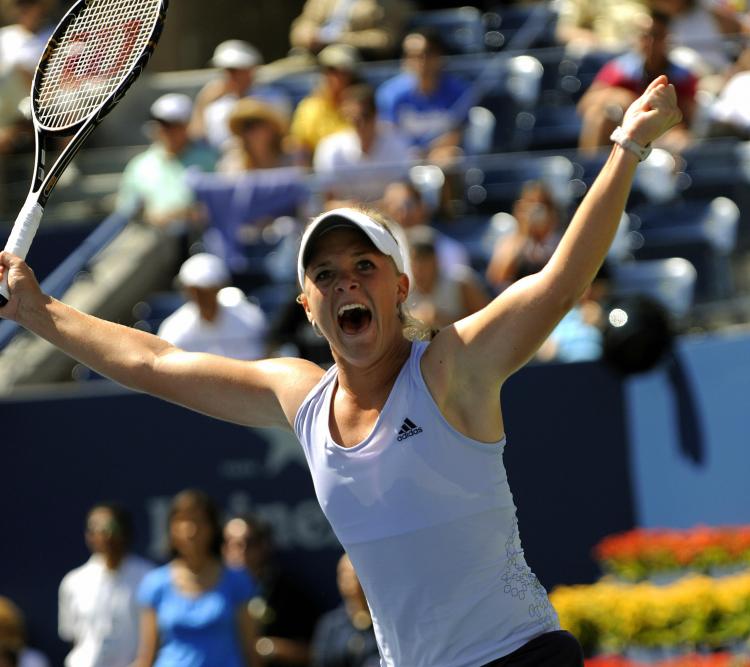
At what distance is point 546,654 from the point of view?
3.27 meters

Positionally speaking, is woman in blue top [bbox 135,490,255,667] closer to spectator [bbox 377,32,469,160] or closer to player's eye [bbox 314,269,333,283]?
spectator [bbox 377,32,469,160]

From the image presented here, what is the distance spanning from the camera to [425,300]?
25.6ft

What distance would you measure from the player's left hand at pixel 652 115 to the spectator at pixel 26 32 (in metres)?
8.46

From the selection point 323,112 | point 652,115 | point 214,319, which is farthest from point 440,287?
point 652,115

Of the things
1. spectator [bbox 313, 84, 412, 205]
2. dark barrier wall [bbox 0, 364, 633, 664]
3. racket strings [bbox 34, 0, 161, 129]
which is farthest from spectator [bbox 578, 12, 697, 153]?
racket strings [bbox 34, 0, 161, 129]

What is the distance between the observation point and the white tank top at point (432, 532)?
321 cm

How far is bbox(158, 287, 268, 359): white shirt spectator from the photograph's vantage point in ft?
26.5

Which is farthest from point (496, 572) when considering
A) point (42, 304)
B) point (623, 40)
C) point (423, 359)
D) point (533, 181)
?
point (623, 40)

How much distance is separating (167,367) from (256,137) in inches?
232

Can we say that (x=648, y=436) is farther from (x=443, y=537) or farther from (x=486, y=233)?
(x=443, y=537)

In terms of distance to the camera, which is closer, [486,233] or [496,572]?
[496,572]

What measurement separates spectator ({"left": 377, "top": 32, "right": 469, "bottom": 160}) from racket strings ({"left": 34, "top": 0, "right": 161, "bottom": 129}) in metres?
5.11

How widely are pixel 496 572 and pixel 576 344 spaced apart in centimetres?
467

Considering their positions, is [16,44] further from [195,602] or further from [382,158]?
[195,602]
